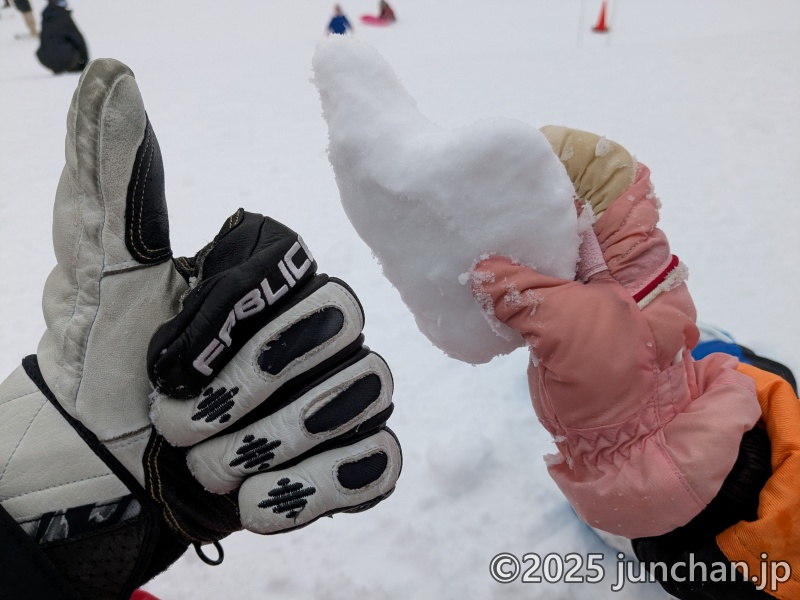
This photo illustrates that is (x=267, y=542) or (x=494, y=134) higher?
(x=494, y=134)

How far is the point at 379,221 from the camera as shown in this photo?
0.85m

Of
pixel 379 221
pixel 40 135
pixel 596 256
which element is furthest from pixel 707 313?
pixel 40 135

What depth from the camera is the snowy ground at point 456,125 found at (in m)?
1.36

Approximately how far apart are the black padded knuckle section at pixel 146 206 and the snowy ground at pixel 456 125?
94 cm

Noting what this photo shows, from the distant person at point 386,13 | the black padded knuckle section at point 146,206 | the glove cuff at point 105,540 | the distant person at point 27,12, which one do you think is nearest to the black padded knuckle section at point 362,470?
the glove cuff at point 105,540

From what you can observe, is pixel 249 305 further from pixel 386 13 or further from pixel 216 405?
pixel 386 13

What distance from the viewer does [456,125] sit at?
3.53 m

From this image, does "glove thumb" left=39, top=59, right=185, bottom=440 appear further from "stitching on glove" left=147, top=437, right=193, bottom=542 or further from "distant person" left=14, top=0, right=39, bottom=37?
"distant person" left=14, top=0, right=39, bottom=37

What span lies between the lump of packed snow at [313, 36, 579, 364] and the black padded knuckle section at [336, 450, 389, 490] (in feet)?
0.90

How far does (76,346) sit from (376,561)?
3.00ft

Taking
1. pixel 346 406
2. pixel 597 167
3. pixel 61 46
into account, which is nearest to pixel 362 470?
pixel 346 406

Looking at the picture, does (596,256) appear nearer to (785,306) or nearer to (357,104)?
(357,104)

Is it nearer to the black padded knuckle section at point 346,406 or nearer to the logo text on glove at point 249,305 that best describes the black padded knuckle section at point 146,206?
the logo text on glove at point 249,305

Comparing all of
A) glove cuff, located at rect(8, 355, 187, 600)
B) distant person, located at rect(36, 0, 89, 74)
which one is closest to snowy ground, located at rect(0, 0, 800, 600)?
distant person, located at rect(36, 0, 89, 74)
